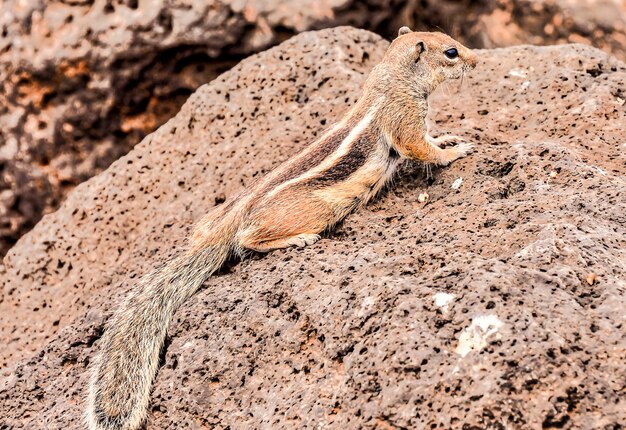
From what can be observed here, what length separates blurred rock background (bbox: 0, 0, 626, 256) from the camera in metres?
8.01

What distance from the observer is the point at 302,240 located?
16.0ft

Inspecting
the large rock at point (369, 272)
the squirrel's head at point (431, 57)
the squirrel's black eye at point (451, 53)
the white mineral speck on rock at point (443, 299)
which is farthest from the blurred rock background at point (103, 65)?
the white mineral speck on rock at point (443, 299)

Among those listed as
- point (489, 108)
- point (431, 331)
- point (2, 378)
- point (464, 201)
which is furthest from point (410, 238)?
point (2, 378)

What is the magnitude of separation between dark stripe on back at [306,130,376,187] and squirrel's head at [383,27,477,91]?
0.76 meters

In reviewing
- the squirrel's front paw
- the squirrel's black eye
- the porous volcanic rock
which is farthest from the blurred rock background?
the squirrel's front paw

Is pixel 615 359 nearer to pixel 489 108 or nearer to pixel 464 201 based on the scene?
pixel 464 201

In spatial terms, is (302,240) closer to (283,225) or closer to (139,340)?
(283,225)

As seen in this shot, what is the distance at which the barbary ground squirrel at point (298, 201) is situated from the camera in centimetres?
439

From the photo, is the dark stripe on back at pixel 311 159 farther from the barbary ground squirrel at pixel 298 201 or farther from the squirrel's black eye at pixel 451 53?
the squirrel's black eye at pixel 451 53

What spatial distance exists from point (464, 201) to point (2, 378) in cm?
305

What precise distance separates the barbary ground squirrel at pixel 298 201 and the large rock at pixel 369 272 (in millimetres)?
120

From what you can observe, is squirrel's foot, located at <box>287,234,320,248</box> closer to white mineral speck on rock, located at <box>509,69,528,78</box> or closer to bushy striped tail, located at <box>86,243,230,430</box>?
bushy striped tail, located at <box>86,243,230,430</box>

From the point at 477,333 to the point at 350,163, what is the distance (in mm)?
2054

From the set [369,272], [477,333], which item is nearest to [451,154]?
[369,272]
